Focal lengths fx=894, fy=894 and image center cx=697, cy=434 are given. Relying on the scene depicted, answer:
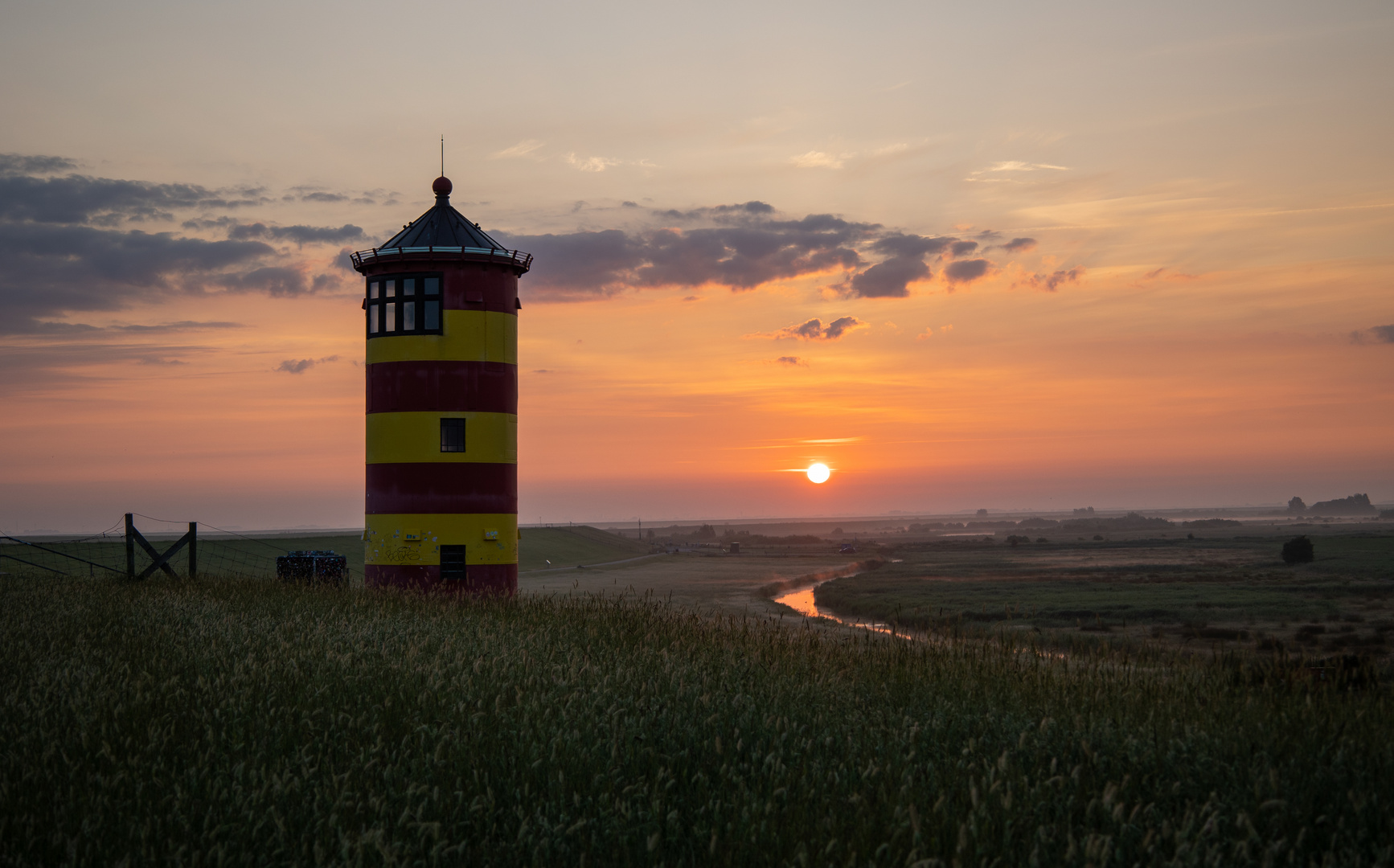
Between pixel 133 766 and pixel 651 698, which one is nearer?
pixel 133 766

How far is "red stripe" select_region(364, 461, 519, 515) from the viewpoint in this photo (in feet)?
72.5

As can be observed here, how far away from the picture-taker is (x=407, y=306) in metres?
22.3

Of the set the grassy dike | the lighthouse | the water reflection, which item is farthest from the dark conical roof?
the water reflection

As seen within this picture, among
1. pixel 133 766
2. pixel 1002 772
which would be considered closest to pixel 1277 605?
pixel 1002 772

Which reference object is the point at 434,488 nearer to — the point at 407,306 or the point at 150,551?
the point at 407,306

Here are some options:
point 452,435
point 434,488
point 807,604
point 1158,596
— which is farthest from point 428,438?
point 1158,596

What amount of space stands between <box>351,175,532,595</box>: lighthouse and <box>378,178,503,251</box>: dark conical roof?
9 centimetres

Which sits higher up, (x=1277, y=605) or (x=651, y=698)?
(x=651, y=698)

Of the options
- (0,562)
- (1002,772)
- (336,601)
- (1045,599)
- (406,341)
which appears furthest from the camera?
(0,562)

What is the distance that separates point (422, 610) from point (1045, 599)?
3557cm

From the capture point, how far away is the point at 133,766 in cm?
645

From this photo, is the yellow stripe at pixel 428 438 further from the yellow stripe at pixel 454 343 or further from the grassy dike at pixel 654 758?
the grassy dike at pixel 654 758

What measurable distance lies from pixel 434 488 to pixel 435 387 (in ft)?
8.22

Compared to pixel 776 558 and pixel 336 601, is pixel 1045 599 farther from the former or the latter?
pixel 776 558
